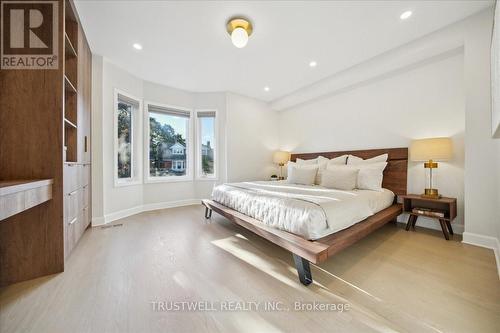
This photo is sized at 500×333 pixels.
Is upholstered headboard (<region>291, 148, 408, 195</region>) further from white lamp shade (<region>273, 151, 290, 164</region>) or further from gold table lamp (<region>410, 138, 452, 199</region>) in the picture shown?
white lamp shade (<region>273, 151, 290, 164</region>)

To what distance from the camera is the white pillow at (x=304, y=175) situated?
3369 millimetres

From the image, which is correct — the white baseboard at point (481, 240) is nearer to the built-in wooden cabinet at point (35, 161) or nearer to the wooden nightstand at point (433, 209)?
the wooden nightstand at point (433, 209)

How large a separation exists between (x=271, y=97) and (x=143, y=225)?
13.0 feet

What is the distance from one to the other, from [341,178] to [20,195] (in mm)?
3313

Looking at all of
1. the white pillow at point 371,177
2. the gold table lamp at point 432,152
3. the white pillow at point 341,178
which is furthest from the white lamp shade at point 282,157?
the gold table lamp at point 432,152

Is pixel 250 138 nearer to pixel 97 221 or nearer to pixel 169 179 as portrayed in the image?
pixel 169 179

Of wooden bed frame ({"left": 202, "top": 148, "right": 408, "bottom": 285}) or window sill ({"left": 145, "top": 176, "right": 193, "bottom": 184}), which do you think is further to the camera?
window sill ({"left": 145, "top": 176, "right": 193, "bottom": 184})

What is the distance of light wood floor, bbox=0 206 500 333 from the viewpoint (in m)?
1.13

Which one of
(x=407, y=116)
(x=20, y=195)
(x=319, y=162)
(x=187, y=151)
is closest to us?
(x=20, y=195)

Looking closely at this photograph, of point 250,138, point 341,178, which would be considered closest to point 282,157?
point 250,138

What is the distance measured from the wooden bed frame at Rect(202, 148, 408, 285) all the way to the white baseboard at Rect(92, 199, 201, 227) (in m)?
1.28

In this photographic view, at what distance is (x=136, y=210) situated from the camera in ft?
12.1

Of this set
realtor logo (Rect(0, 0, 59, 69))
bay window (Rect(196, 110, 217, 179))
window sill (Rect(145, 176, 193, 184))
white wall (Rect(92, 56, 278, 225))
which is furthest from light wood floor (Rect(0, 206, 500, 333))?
bay window (Rect(196, 110, 217, 179))

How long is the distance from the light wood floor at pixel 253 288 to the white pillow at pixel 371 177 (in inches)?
31.2
